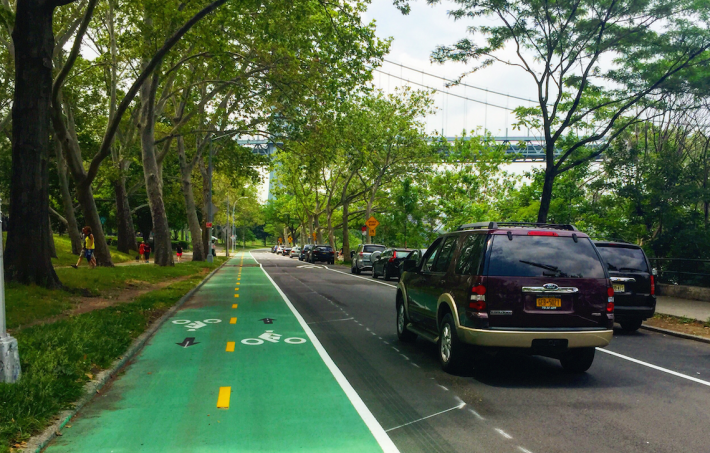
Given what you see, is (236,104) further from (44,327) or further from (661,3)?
(44,327)

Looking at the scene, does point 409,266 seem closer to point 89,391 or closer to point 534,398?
point 534,398

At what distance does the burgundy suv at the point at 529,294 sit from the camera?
279 inches

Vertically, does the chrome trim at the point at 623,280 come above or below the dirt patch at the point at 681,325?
above

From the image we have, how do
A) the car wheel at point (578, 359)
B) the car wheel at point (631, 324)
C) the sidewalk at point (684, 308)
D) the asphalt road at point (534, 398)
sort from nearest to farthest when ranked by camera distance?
the asphalt road at point (534, 398) → the car wheel at point (578, 359) → the car wheel at point (631, 324) → the sidewalk at point (684, 308)

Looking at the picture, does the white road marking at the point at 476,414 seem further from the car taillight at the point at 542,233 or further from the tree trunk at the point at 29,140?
the tree trunk at the point at 29,140

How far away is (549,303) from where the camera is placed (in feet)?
23.6

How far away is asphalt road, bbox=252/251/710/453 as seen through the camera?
514cm

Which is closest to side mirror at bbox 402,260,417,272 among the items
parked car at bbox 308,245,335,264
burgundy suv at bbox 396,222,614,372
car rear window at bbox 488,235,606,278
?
burgundy suv at bbox 396,222,614,372

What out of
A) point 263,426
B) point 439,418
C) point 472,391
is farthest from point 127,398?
point 472,391

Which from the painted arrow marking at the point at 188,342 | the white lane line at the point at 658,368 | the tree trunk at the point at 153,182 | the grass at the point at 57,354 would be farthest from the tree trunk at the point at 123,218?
the white lane line at the point at 658,368

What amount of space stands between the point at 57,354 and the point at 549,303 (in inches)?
223

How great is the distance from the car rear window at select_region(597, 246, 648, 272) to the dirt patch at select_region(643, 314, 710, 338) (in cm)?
144

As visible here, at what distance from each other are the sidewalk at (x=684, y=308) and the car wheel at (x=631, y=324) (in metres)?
2.09

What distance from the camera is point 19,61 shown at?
45.4 feet
